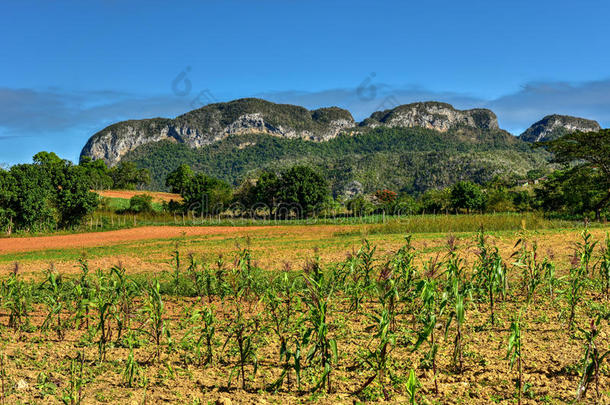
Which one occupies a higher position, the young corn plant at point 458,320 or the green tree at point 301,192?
the green tree at point 301,192

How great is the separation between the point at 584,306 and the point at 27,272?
17.6 m

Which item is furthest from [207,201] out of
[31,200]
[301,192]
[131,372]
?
[131,372]

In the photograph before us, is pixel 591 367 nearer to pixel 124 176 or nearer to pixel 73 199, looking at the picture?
pixel 73 199

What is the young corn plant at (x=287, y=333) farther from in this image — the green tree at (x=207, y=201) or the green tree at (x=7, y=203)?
the green tree at (x=207, y=201)

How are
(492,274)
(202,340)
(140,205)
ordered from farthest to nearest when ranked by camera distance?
1. (140,205)
2. (492,274)
3. (202,340)

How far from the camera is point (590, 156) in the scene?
3531cm

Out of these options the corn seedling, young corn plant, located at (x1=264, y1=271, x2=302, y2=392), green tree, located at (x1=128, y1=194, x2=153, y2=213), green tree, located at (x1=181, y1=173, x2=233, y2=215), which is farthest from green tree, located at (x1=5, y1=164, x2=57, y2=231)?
the corn seedling

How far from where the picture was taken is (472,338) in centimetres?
601

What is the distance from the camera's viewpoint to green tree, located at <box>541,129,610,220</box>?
3412 centimetres

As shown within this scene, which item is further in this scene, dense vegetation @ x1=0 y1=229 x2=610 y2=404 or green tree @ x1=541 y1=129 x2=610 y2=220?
green tree @ x1=541 y1=129 x2=610 y2=220

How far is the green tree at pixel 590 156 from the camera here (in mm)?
34125

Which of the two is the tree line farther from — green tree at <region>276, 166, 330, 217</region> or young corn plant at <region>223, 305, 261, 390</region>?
young corn plant at <region>223, 305, 261, 390</region>

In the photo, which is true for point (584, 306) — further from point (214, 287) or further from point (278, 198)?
point (278, 198)

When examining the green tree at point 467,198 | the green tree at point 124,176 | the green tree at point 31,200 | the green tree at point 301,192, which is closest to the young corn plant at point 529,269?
the green tree at point 31,200
